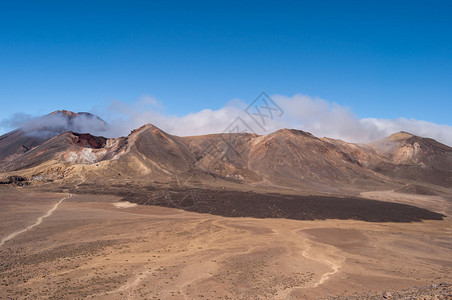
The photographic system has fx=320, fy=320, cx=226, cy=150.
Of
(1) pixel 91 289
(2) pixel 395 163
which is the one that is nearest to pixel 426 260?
(1) pixel 91 289

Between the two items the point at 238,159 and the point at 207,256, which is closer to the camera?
the point at 207,256

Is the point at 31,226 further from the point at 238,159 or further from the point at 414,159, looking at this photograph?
the point at 414,159

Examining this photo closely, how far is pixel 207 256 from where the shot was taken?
27516 mm

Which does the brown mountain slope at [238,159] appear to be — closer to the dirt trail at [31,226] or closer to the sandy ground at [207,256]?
the dirt trail at [31,226]

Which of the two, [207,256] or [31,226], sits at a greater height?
[31,226]

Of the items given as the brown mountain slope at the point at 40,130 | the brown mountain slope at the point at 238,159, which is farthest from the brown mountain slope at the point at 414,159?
the brown mountain slope at the point at 40,130

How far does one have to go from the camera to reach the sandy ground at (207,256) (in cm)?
1967

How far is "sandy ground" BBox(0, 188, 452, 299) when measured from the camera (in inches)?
774

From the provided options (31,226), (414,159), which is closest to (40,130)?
(31,226)

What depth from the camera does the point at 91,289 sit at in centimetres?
1878

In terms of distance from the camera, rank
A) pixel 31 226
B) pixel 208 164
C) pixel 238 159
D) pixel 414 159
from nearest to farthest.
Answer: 1. pixel 31 226
2. pixel 208 164
3. pixel 238 159
4. pixel 414 159

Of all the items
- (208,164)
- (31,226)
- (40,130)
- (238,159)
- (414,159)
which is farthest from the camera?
(40,130)

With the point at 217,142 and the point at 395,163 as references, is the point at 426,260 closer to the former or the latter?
the point at 217,142

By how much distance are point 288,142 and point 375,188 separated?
40480 mm
